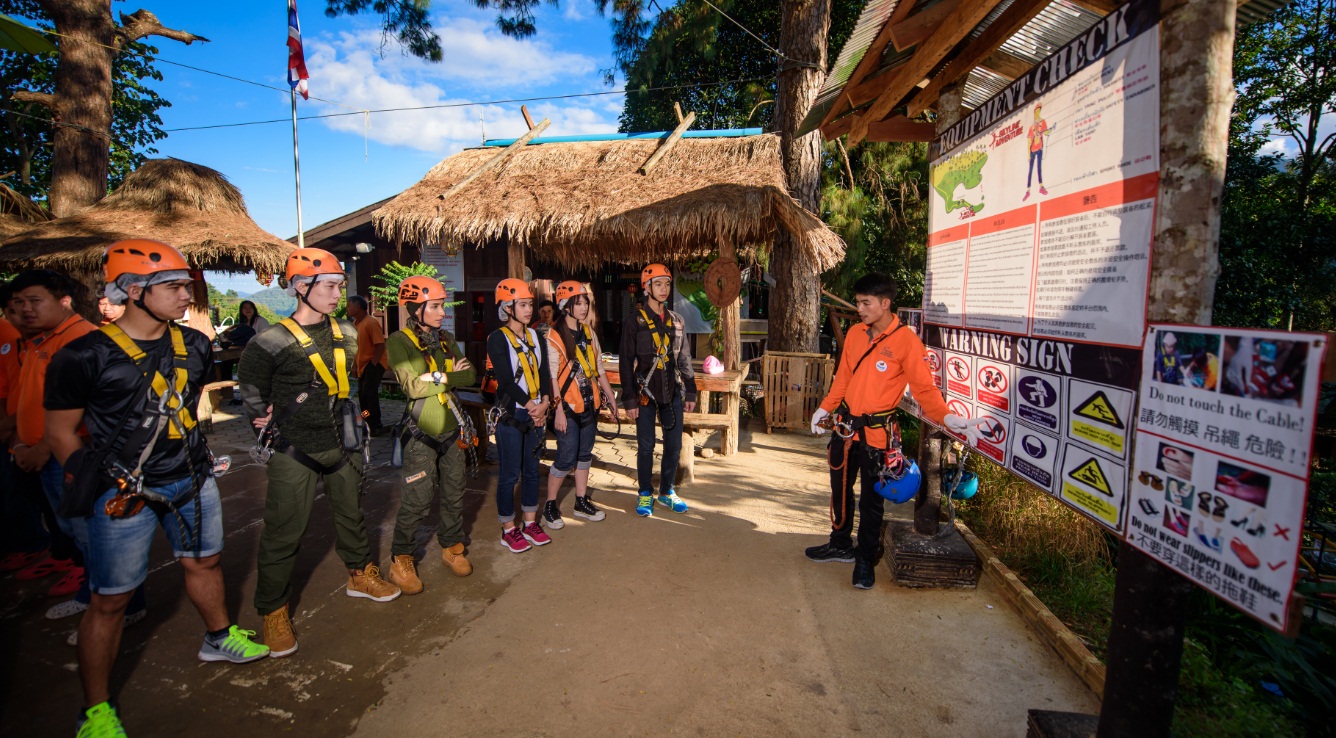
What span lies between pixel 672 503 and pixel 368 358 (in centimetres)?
437

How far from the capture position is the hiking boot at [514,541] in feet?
14.1

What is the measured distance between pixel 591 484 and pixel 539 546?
5.35 feet

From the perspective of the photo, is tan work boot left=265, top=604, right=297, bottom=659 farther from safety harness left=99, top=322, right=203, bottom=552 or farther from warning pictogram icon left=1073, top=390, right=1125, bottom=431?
warning pictogram icon left=1073, top=390, right=1125, bottom=431

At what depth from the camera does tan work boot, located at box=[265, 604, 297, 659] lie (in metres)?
3.05

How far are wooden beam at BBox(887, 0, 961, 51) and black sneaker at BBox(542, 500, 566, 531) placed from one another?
395 cm

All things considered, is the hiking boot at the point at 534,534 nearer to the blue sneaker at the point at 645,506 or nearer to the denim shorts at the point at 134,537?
the blue sneaker at the point at 645,506

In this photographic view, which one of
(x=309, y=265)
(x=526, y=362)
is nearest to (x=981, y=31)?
(x=526, y=362)

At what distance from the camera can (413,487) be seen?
3.62 m

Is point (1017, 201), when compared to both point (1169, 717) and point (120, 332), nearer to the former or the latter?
point (1169, 717)

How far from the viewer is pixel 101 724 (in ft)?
7.90

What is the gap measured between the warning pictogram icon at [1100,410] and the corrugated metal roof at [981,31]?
1.41m

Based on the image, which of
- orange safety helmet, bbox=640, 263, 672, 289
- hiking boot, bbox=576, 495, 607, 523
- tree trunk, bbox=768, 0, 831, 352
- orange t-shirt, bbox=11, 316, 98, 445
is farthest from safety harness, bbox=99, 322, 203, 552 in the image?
tree trunk, bbox=768, 0, 831, 352

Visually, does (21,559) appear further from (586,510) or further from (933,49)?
(933,49)

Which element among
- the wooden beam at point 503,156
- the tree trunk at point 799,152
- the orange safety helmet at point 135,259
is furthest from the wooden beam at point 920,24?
the wooden beam at point 503,156
